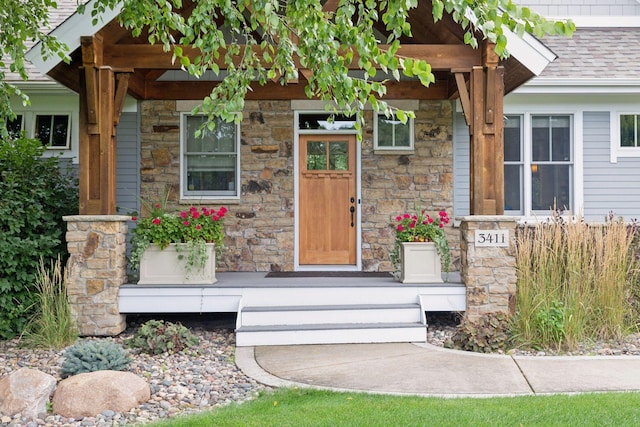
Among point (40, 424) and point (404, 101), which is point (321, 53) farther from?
point (404, 101)

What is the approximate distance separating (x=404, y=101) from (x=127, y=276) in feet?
14.6

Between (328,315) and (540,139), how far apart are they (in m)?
4.53

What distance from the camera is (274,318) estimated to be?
6371mm

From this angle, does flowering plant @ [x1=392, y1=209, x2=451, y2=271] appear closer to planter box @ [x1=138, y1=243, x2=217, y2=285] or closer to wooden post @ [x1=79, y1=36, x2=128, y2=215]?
planter box @ [x1=138, y1=243, x2=217, y2=285]

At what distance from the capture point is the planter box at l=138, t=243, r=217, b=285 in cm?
668

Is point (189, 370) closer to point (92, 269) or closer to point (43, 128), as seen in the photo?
point (92, 269)

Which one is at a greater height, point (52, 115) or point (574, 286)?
point (52, 115)

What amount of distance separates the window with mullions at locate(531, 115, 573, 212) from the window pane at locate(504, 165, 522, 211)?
8.0 inches

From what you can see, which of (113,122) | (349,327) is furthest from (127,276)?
(349,327)

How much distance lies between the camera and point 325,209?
866cm

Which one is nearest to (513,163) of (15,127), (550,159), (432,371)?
(550,159)

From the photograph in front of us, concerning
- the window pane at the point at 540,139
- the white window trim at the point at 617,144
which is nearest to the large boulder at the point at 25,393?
the window pane at the point at 540,139

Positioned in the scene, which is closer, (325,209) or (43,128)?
(325,209)

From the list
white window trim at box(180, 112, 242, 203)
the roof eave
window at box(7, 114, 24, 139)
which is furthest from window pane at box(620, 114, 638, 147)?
window at box(7, 114, 24, 139)
